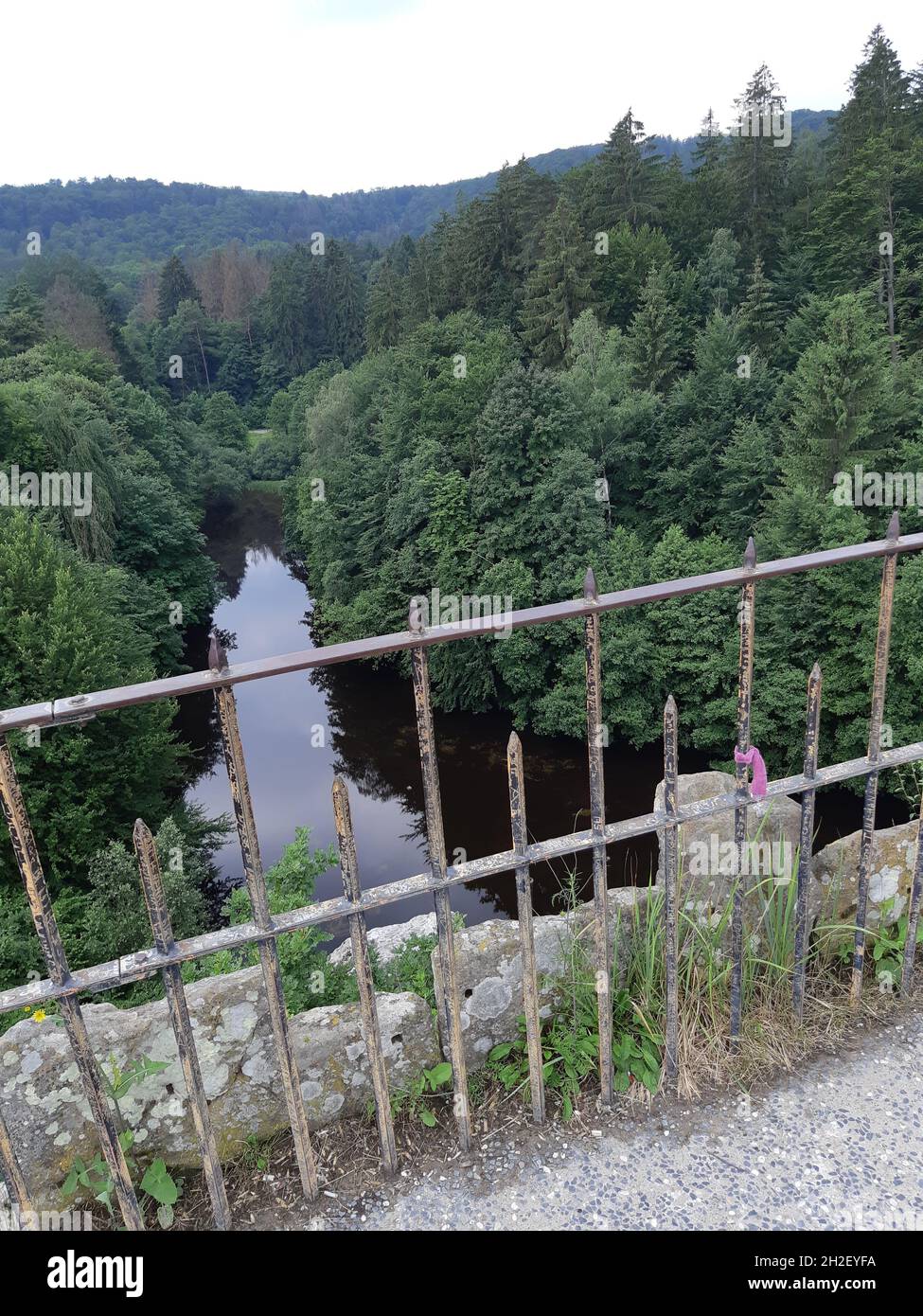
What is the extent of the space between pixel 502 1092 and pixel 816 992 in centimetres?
137

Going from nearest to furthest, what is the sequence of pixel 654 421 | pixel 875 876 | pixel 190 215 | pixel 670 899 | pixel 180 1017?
pixel 180 1017, pixel 670 899, pixel 875 876, pixel 654 421, pixel 190 215

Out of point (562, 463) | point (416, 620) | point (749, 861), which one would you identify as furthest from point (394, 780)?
point (416, 620)

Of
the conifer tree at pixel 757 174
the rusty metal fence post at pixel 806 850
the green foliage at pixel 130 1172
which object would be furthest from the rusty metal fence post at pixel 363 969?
the conifer tree at pixel 757 174

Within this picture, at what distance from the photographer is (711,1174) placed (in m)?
3.03

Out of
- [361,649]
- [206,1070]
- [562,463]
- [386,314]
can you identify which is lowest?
[206,1070]

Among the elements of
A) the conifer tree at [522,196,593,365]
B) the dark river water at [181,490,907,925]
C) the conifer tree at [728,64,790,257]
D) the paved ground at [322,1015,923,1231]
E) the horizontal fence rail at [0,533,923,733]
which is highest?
the conifer tree at [728,64,790,257]

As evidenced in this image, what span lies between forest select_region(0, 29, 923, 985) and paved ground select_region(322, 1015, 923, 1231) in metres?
7.16

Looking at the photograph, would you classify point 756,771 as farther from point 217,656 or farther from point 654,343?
point 654,343

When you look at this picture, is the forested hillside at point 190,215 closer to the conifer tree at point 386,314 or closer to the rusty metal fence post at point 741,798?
the conifer tree at point 386,314

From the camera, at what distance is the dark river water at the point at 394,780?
64.2ft

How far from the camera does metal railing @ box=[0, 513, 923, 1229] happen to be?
2.46m

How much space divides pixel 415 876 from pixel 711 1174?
1.40 m

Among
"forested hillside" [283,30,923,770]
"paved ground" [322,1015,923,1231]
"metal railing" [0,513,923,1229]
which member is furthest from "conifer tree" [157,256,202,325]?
"paved ground" [322,1015,923,1231]

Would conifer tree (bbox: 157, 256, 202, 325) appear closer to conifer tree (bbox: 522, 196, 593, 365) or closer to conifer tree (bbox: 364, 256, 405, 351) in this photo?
conifer tree (bbox: 364, 256, 405, 351)
